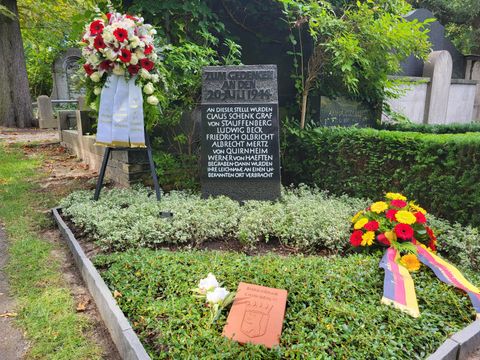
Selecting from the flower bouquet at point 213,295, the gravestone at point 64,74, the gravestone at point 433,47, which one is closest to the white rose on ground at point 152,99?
the flower bouquet at point 213,295

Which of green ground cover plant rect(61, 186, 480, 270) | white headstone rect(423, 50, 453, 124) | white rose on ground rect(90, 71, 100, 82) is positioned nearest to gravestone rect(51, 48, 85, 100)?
white headstone rect(423, 50, 453, 124)

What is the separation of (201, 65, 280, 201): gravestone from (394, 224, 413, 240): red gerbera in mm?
1943

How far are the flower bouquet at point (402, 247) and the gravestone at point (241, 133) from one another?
1615 mm

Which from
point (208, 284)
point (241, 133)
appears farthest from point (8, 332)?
point (241, 133)

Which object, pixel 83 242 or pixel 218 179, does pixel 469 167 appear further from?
pixel 83 242

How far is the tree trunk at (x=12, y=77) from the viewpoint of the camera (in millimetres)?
11633

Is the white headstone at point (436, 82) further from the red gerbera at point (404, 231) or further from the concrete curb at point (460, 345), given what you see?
the concrete curb at point (460, 345)

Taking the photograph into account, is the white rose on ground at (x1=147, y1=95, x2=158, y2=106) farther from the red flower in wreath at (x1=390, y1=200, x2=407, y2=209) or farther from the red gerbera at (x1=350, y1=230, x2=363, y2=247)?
the red flower in wreath at (x1=390, y1=200, x2=407, y2=209)

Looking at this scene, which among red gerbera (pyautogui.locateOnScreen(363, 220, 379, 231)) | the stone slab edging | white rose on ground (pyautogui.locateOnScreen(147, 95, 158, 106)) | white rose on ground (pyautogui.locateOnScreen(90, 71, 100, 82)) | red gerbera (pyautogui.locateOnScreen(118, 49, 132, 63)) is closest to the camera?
the stone slab edging

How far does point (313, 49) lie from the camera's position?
6.54 m

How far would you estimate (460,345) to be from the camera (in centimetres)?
240

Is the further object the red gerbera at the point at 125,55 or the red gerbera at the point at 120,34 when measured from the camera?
the red gerbera at the point at 125,55

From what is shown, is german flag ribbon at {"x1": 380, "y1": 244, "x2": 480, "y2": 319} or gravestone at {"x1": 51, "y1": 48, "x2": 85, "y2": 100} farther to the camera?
gravestone at {"x1": 51, "y1": 48, "x2": 85, "y2": 100}

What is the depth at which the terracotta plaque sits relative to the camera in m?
2.36
